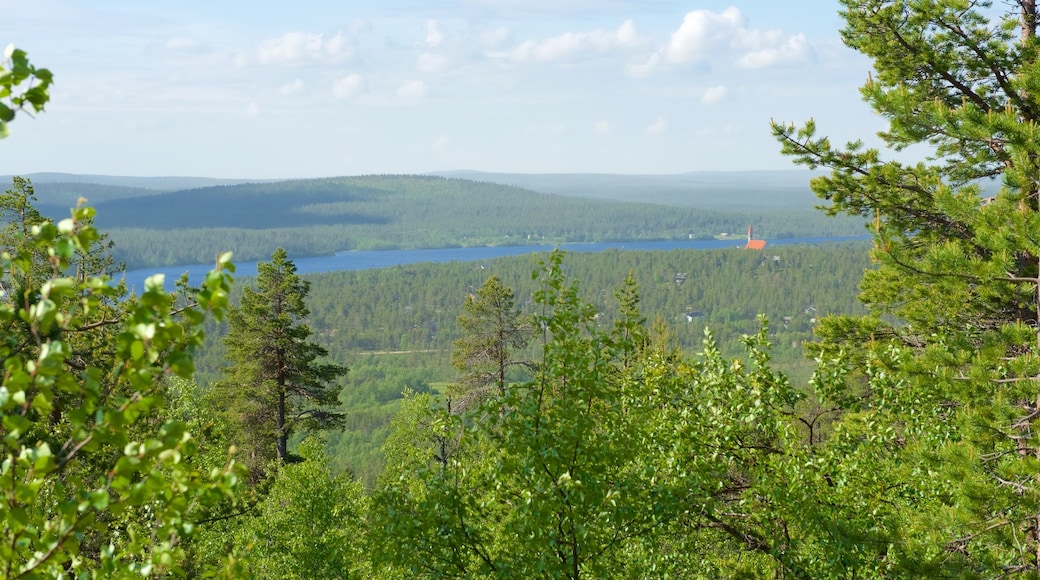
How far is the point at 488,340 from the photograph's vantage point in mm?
33281

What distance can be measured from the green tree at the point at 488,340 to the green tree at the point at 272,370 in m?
5.10

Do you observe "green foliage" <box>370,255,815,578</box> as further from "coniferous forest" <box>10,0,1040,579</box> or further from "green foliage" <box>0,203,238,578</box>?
"green foliage" <box>0,203,238,578</box>

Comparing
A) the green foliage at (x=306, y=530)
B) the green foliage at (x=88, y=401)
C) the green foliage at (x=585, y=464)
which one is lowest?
the green foliage at (x=306, y=530)

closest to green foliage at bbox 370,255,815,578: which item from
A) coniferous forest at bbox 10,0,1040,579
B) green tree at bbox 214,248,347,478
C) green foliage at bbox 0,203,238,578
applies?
coniferous forest at bbox 10,0,1040,579

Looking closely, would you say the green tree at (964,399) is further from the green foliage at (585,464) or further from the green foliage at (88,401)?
the green foliage at (88,401)

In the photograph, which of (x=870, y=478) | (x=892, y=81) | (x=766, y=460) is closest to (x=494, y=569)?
(x=766, y=460)

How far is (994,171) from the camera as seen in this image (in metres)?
14.8

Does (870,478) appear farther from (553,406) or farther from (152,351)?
(152,351)

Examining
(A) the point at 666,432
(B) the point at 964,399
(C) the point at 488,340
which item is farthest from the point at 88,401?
(C) the point at 488,340

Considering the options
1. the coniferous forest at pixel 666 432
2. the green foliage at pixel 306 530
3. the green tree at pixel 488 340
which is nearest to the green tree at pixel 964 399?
the coniferous forest at pixel 666 432

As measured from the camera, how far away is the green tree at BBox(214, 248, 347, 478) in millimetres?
29312

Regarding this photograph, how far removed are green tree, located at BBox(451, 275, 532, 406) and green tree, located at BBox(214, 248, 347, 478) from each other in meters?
5.10

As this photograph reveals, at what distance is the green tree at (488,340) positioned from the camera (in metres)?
33.0

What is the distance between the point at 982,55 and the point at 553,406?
10.3 m
